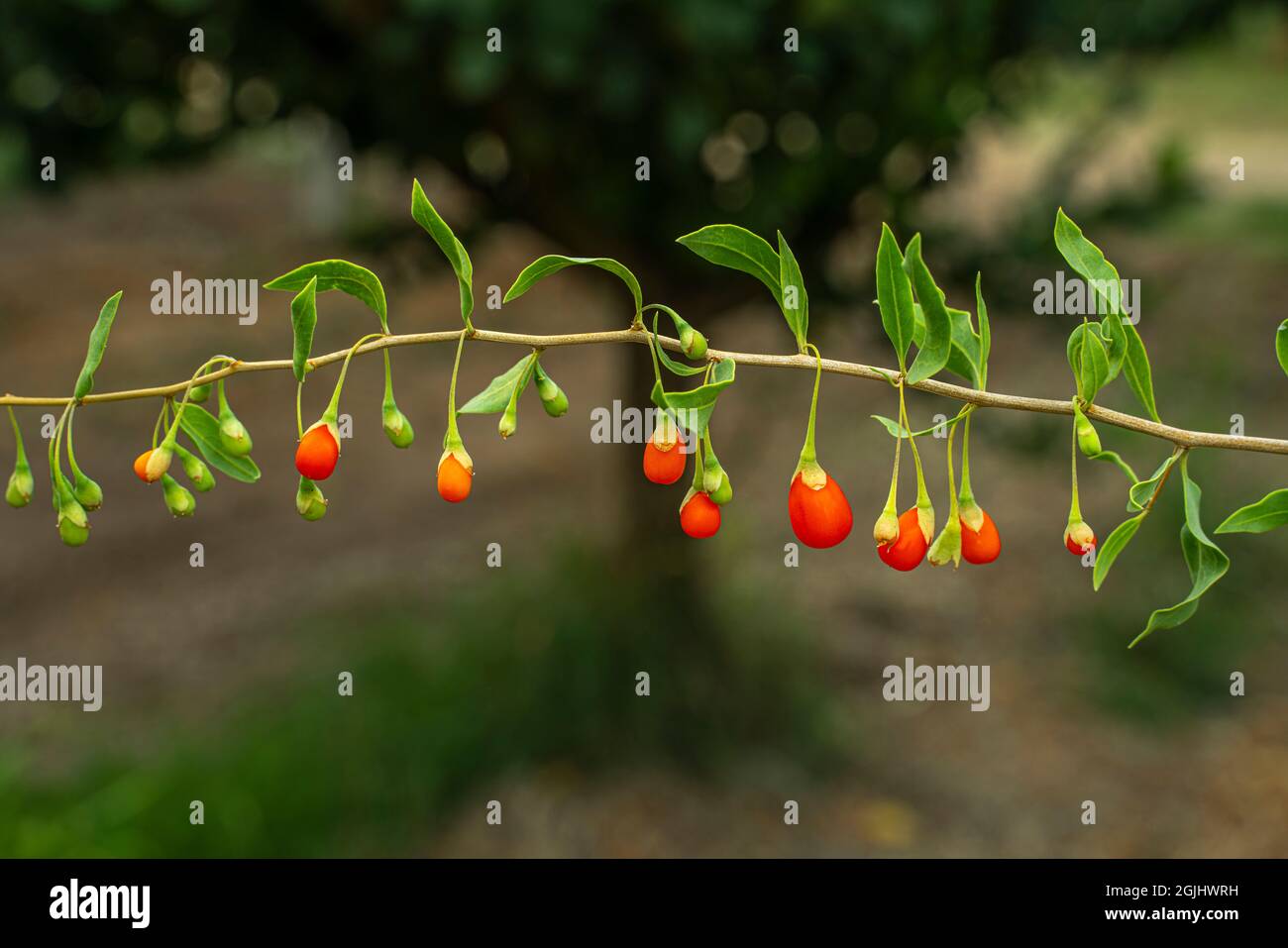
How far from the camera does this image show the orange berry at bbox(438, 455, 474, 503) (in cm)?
92

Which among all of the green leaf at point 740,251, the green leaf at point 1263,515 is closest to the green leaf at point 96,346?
the green leaf at point 740,251

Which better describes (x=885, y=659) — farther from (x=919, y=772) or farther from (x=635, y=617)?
(x=635, y=617)

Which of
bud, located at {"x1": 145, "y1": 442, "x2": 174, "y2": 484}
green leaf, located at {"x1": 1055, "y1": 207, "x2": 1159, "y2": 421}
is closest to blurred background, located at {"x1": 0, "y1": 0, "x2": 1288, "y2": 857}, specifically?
green leaf, located at {"x1": 1055, "y1": 207, "x2": 1159, "y2": 421}

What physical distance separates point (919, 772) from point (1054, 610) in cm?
107

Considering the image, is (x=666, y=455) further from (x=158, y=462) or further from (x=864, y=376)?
(x=158, y=462)

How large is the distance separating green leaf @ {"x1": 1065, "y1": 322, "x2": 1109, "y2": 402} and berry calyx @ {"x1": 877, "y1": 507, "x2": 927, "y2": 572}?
0.15 m

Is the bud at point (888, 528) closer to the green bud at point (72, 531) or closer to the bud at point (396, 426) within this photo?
the bud at point (396, 426)

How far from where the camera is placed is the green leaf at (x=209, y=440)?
99 cm

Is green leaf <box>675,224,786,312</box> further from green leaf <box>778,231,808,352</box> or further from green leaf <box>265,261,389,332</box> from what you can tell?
green leaf <box>265,261,389,332</box>

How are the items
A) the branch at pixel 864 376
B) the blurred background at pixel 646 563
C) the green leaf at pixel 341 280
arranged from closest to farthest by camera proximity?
the branch at pixel 864 376, the green leaf at pixel 341 280, the blurred background at pixel 646 563

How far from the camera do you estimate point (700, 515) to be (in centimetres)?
95

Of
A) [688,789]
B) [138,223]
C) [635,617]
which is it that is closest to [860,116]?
[635,617]

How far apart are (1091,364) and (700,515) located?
0.30m

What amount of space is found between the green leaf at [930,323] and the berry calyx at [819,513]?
102 millimetres
